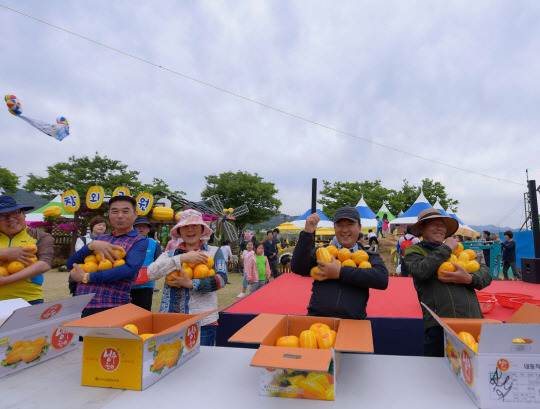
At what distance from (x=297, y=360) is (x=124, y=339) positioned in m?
0.65

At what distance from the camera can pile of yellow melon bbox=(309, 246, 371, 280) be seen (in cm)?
180

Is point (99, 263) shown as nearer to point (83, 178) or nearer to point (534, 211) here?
point (534, 211)

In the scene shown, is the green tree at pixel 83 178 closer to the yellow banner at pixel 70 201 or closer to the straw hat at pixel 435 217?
the yellow banner at pixel 70 201

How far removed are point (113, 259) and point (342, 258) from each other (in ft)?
4.76

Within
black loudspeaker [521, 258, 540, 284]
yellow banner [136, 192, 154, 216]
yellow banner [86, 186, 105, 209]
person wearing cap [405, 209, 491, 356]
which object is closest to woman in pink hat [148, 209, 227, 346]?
person wearing cap [405, 209, 491, 356]

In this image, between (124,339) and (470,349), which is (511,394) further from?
(124,339)

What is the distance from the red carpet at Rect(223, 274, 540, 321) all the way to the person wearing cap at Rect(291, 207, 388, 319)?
1.19m

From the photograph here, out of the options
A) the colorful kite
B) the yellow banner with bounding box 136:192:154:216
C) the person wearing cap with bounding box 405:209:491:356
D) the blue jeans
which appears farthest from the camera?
the yellow banner with bounding box 136:192:154:216

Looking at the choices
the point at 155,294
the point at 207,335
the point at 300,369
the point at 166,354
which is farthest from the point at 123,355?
the point at 155,294

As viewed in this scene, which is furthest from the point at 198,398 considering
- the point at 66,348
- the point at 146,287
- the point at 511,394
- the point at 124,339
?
the point at 146,287

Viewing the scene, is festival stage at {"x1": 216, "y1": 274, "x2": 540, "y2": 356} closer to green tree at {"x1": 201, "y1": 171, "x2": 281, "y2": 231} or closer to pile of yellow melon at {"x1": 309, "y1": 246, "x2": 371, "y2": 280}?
pile of yellow melon at {"x1": 309, "y1": 246, "x2": 371, "y2": 280}

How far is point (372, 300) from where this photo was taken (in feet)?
12.0

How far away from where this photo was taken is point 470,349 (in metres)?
1.04

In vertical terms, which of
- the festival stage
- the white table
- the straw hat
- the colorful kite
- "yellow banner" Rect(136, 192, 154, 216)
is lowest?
the festival stage
